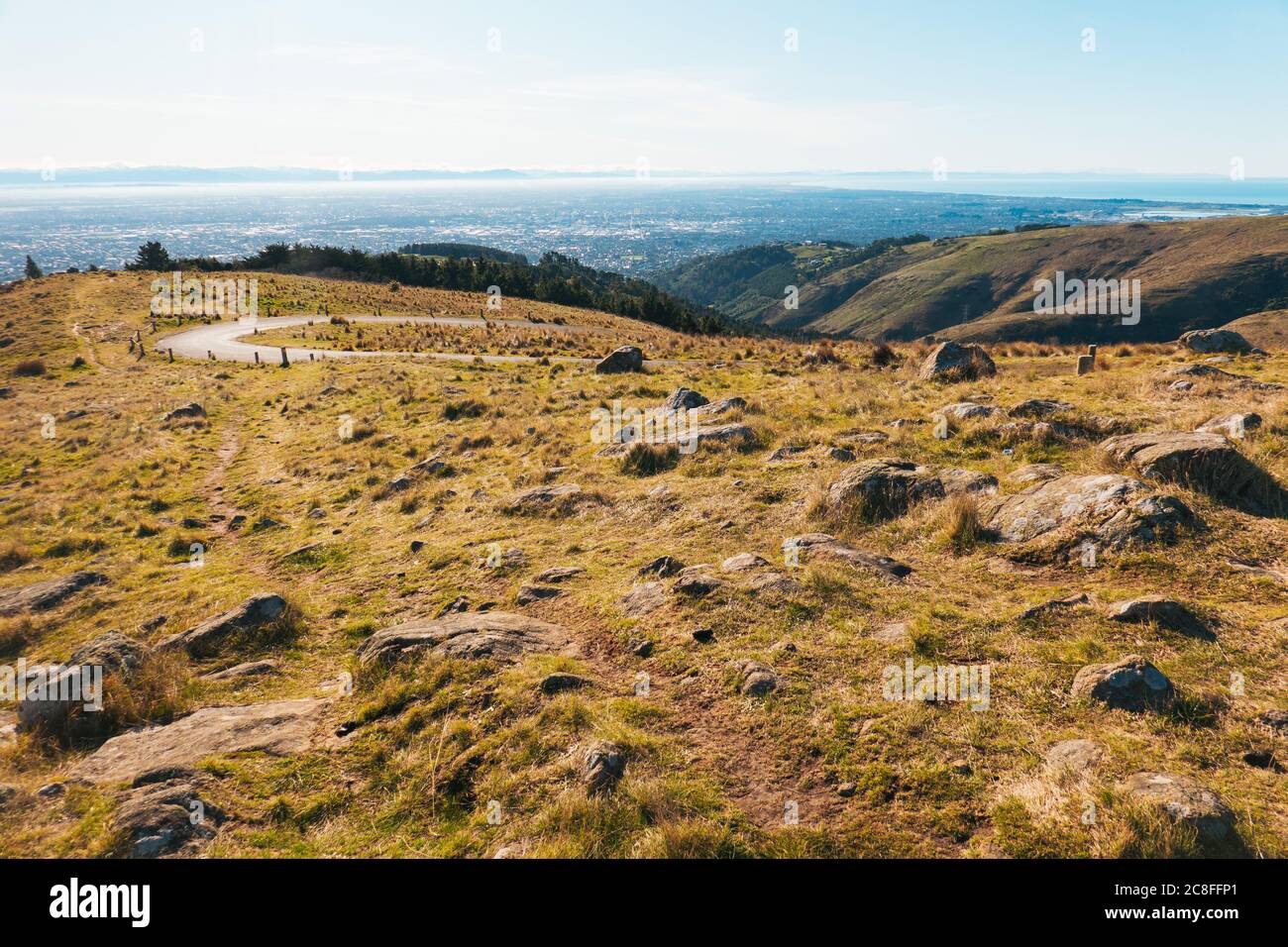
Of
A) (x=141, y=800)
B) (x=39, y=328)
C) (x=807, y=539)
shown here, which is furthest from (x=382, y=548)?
(x=39, y=328)

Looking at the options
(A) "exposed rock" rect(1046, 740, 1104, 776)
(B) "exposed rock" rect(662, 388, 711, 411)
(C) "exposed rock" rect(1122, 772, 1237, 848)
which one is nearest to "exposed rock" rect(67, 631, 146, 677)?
(A) "exposed rock" rect(1046, 740, 1104, 776)

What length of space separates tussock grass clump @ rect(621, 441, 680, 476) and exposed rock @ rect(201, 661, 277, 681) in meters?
8.79

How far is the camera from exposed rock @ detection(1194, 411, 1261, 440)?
38.1ft

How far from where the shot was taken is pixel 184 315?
192ft

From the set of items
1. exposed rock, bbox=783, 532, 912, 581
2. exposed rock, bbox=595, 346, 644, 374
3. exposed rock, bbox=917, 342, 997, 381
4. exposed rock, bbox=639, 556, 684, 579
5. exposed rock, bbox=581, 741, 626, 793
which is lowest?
exposed rock, bbox=581, 741, 626, 793

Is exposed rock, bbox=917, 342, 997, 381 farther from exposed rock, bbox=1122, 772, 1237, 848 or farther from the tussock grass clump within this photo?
exposed rock, bbox=1122, 772, 1237, 848

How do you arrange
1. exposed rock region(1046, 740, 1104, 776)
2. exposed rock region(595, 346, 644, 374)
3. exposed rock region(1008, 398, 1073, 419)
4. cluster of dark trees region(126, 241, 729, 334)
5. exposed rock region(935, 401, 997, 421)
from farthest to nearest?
cluster of dark trees region(126, 241, 729, 334), exposed rock region(595, 346, 644, 374), exposed rock region(935, 401, 997, 421), exposed rock region(1008, 398, 1073, 419), exposed rock region(1046, 740, 1104, 776)

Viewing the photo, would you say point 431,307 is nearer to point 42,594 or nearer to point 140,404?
point 140,404

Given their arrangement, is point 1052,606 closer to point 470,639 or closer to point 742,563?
point 742,563

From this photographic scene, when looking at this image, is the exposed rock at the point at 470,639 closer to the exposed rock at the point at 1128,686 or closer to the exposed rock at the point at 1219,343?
the exposed rock at the point at 1128,686

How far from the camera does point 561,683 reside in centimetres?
754

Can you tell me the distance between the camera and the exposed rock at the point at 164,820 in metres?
5.41

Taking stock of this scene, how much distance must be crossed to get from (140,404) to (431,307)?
39621 millimetres
